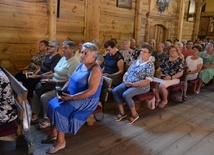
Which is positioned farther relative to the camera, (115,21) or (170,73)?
(115,21)

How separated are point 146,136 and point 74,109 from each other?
1000mm

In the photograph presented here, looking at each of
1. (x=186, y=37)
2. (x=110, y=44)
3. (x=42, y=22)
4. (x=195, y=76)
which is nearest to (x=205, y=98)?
(x=195, y=76)

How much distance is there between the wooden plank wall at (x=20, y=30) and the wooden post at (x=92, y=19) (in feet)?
3.17

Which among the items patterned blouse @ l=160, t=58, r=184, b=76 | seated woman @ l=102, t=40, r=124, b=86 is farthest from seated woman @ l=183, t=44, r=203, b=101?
seated woman @ l=102, t=40, r=124, b=86

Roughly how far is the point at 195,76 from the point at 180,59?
3.21ft

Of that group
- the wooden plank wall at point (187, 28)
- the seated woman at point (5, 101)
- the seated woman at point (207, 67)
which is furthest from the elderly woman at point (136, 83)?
the wooden plank wall at point (187, 28)

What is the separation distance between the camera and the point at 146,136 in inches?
99.7

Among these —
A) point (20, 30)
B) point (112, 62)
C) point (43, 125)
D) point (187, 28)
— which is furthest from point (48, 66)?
point (187, 28)

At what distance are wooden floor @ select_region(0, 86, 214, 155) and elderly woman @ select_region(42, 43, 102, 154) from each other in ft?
0.85

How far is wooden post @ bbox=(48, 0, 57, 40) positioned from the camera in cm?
391

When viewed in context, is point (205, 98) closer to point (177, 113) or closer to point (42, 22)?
point (177, 113)

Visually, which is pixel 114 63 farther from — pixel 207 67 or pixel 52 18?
pixel 207 67

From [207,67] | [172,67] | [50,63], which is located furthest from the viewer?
[207,67]

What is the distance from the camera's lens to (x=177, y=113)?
3334 millimetres
